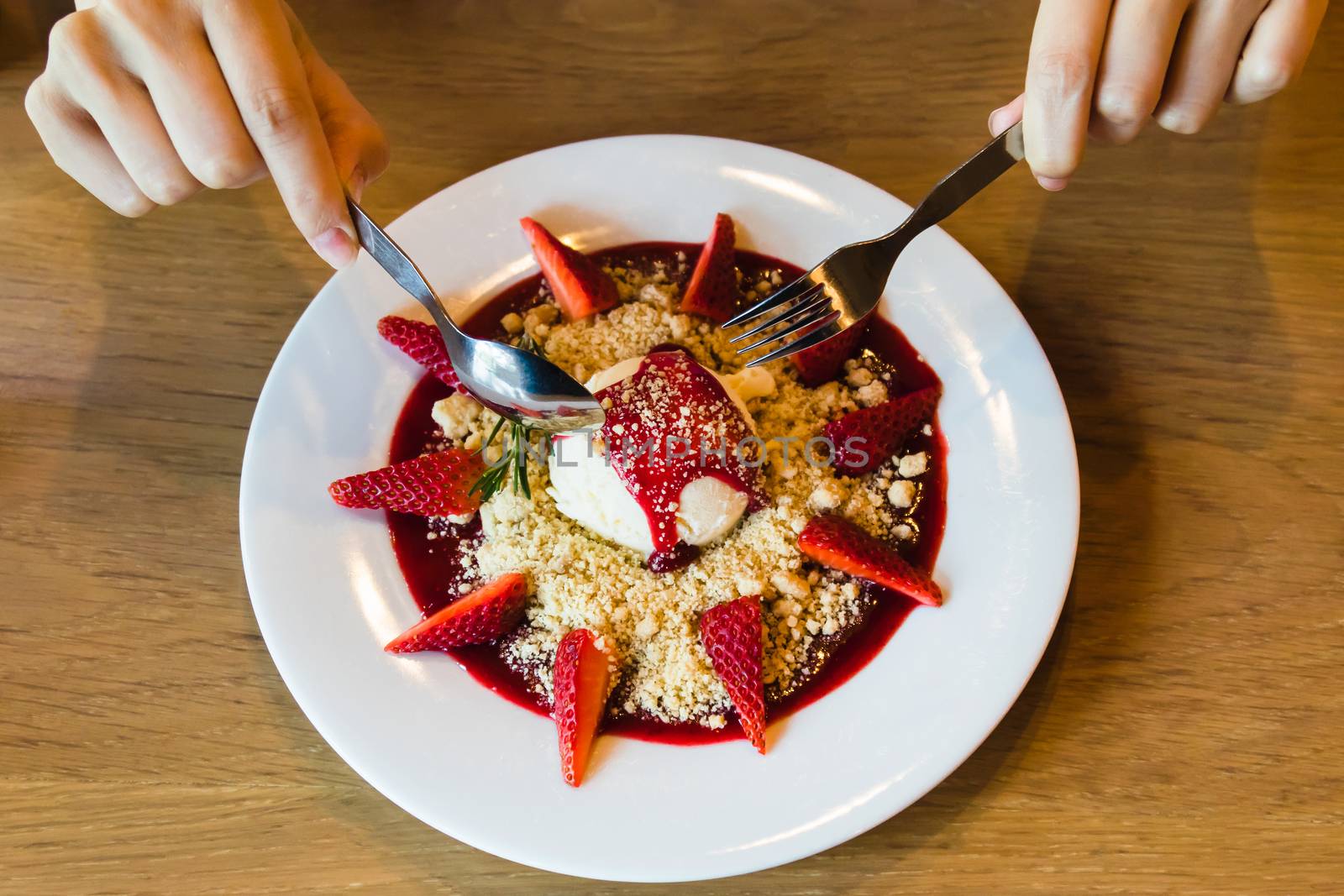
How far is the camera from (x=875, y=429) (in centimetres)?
127

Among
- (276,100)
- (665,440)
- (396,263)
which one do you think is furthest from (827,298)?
(276,100)

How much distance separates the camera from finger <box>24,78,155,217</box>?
1071 mm

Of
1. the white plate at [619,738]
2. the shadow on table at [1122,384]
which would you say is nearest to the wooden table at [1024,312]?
the shadow on table at [1122,384]

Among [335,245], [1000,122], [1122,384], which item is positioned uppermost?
[335,245]

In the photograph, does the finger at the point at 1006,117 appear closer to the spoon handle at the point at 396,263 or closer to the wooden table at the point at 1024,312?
the wooden table at the point at 1024,312

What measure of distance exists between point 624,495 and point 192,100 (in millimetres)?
680

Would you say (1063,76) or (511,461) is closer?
(1063,76)

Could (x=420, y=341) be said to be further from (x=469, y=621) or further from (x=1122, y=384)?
(x=1122, y=384)

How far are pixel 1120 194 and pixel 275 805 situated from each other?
5.07ft

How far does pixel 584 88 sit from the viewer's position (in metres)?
1.62

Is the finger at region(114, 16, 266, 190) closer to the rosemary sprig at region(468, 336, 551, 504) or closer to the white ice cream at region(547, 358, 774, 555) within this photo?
the rosemary sprig at region(468, 336, 551, 504)

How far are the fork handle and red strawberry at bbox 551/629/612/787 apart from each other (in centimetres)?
68

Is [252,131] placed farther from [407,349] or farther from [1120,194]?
[1120,194]

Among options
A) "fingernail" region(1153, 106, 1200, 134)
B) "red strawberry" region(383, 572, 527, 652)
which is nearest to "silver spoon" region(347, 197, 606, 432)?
"red strawberry" region(383, 572, 527, 652)
